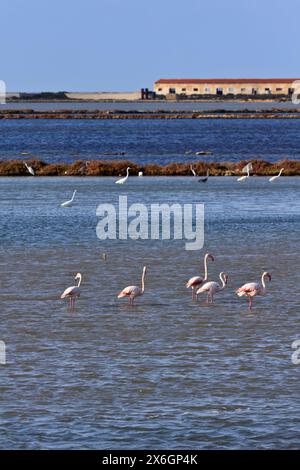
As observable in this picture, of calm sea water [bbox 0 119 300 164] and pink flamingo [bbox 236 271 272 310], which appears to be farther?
calm sea water [bbox 0 119 300 164]

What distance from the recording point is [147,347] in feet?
62.6

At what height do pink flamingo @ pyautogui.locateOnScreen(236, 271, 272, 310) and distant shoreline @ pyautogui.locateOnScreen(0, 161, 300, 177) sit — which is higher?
distant shoreline @ pyautogui.locateOnScreen(0, 161, 300, 177)

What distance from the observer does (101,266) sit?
90.4 ft

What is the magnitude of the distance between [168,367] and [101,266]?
393 inches

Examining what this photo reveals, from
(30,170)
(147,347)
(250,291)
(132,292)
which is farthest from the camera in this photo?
(30,170)
